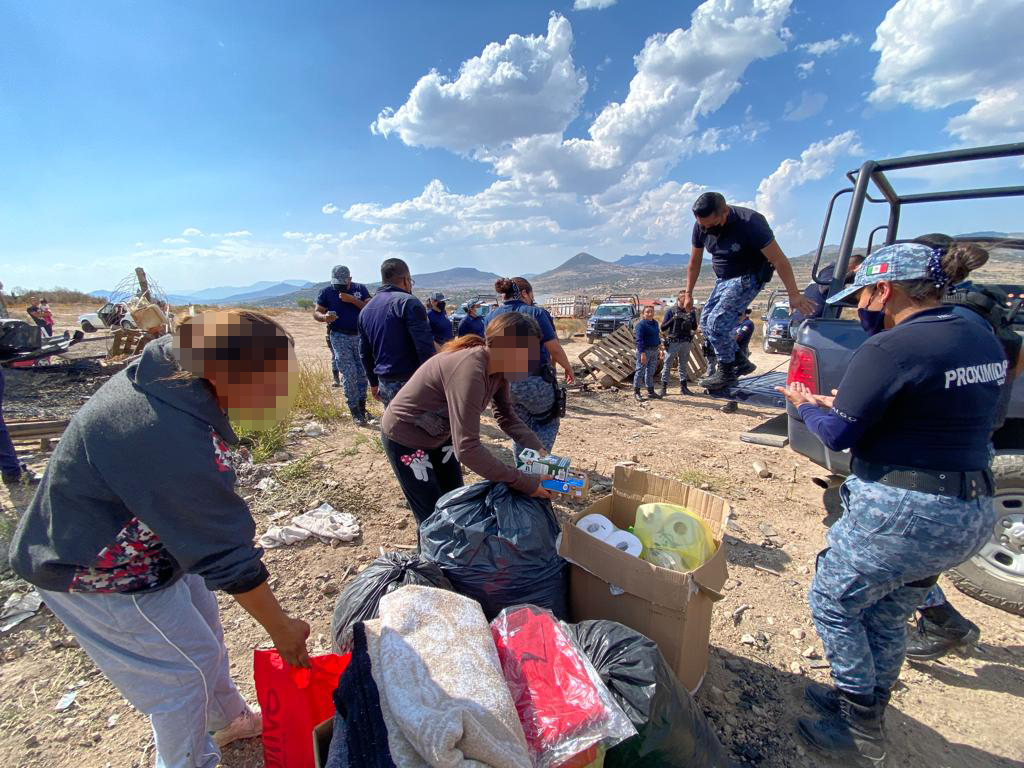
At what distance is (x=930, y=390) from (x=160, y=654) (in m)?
2.58

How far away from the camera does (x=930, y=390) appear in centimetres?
145

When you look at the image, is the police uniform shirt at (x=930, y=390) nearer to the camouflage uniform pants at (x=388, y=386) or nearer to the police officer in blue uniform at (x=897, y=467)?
the police officer in blue uniform at (x=897, y=467)

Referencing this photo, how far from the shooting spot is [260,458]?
4469 mm

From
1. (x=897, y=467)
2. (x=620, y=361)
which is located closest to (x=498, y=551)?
(x=897, y=467)

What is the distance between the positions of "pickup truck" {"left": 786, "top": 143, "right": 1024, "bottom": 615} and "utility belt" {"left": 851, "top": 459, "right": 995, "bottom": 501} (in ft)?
4.19

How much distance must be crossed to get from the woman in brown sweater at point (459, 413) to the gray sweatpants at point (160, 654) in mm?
1111

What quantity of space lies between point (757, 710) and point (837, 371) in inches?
74.9

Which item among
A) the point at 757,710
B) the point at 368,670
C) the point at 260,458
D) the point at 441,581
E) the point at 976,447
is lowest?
the point at 757,710

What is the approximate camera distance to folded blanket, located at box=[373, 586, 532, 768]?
1083 mm

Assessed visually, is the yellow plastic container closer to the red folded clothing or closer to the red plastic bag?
the red folded clothing

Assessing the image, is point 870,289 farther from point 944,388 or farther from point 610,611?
point 610,611

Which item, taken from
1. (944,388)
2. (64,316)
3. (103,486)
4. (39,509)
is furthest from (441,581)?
(64,316)

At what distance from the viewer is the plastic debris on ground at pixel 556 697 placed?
4.04ft

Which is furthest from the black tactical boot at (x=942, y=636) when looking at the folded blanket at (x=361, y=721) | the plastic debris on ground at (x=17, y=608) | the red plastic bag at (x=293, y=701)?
the plastic debris on ground at (x=17, y=608)
